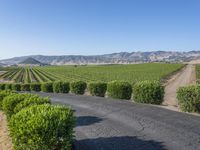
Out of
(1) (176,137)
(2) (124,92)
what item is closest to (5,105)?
(1) (176,137)

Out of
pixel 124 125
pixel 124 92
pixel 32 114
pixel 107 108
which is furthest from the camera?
pixel 124 92

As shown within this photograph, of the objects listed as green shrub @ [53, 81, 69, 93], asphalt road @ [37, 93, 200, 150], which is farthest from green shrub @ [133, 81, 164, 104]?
green shrub @ [53, 81, 69, 93]

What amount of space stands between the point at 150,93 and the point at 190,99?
5.22 m

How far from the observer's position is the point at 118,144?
11891 mm

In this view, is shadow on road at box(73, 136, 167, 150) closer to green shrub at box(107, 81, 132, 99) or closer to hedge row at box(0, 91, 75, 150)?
hedge row at box(0, 91, 75, 150)

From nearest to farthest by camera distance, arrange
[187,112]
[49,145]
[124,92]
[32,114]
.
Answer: [49,145] < [32,114] < [187,112] < [124,92]

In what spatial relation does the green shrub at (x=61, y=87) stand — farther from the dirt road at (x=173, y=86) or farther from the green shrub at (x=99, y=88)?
the dirt road at (x=173, y=86)

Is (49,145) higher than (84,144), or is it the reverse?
(49,145)

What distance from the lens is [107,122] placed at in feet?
52.7

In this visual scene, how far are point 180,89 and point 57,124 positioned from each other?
1318 centimetres

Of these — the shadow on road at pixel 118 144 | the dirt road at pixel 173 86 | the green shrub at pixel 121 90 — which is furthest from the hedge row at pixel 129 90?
the shadow on road at pixel 118 144

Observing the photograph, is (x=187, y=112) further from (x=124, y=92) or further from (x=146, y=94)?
(x=124, y=92)

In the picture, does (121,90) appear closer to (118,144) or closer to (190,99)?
(190,99)

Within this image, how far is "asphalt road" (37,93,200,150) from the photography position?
11.8m
